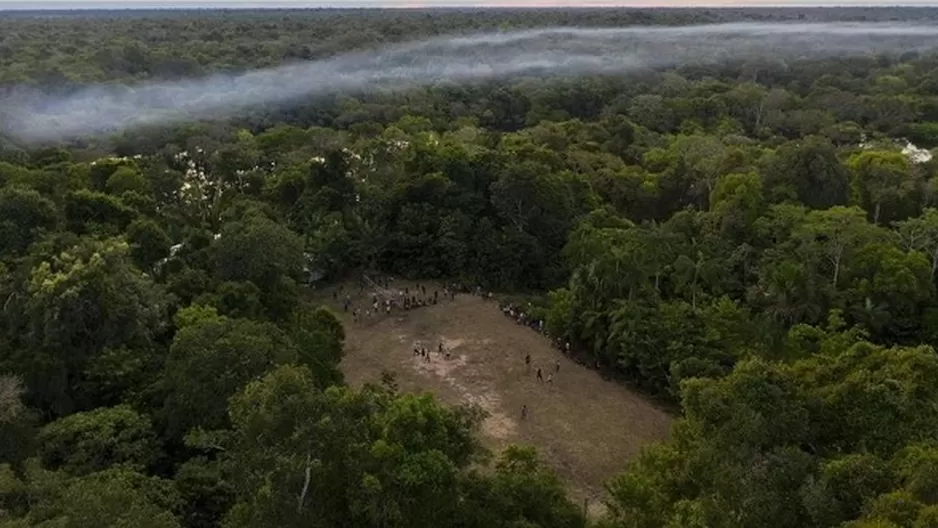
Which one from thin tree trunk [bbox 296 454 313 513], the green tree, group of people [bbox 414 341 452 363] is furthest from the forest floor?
thin tree trunk [bbox 296 454 313 513]

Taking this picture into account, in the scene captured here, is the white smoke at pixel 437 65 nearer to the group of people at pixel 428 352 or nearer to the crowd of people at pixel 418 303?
the crowd of people at pixel 418 303

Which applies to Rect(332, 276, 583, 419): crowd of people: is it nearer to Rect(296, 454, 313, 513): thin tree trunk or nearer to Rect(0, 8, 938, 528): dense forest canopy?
Rect(0, 8, 938, 528): dense forest canopy

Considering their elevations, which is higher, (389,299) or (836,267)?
(836,267)

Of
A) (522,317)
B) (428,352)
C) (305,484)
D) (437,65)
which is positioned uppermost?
(437,65)

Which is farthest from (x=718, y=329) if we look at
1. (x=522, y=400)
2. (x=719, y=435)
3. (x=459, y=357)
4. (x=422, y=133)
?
(x=422, y=133)

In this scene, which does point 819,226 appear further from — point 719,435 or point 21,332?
point 21,332

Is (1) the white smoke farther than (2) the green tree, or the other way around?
(1) the white smoke

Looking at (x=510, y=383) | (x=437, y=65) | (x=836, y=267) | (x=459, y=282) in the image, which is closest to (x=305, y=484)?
(x=510, y=383)

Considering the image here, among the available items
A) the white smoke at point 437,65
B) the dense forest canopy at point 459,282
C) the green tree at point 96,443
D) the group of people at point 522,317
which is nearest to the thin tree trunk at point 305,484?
the dense forest canopy at point 459,282

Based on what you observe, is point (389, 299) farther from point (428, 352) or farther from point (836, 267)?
point (836, 267)
